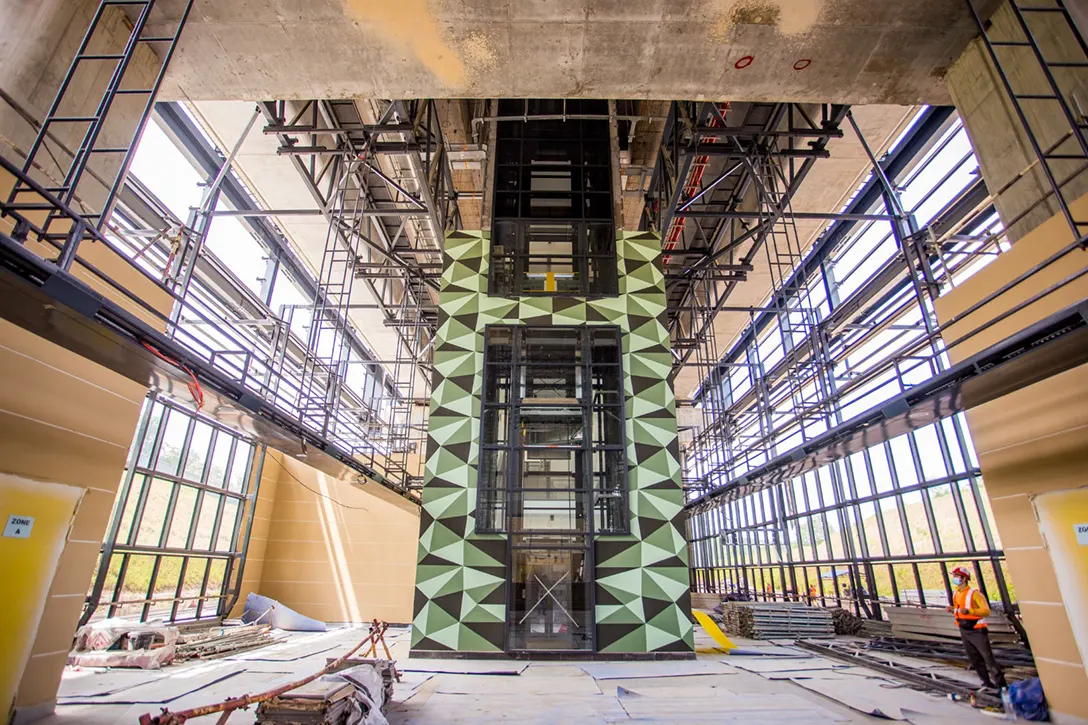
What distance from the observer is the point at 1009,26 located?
204 inches

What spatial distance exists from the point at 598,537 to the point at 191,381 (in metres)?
6.35

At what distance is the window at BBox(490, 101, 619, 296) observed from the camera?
35.1 feet

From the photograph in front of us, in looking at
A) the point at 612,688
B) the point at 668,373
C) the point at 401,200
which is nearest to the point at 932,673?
the point at 612,688

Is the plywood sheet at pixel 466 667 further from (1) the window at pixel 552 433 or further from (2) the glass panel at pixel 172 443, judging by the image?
(2) the glass panel at pixel 172 443

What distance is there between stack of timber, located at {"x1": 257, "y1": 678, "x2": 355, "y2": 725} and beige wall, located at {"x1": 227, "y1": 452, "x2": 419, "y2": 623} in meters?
12.1

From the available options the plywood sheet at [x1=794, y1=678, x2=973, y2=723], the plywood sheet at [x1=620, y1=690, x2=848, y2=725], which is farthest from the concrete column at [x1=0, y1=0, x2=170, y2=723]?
the plywood sheet at [x1=794, y1=678, x2=973, y2=723]

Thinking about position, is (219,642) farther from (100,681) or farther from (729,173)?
(729,173)

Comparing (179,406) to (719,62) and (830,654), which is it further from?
(830,654)

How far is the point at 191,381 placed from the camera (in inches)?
184

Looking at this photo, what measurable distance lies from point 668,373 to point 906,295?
16.5ft

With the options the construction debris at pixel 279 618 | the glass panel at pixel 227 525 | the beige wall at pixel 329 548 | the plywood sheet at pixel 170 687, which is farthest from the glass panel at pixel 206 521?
the plywood sheet at pixel 170 687

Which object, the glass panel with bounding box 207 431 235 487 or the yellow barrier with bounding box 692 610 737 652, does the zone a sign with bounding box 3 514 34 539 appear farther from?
the glass panel with bounding box 207 431 235 487

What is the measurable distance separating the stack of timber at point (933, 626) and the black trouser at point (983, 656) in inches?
88.2

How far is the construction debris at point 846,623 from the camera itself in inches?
456
